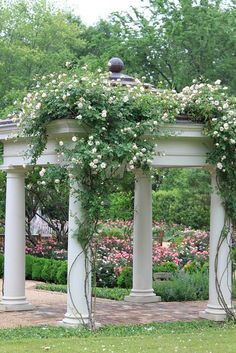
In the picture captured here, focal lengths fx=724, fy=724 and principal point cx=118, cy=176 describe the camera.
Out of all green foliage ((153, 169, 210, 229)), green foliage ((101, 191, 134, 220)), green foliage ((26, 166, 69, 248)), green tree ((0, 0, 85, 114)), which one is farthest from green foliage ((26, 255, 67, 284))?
green tree ((0, 0, 85, 114))

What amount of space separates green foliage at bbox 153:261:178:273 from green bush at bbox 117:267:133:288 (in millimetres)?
757

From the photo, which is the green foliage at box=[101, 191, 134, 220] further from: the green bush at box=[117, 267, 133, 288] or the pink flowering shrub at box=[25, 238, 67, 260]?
the green bush at box=[117, 267, 133, 288]

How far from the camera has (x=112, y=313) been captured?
41.8 ft

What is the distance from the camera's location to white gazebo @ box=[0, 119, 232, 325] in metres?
10.8

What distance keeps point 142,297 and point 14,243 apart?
2.89 metres

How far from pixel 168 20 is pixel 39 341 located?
2538 cm

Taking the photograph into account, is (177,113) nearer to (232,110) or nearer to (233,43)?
(232,110)

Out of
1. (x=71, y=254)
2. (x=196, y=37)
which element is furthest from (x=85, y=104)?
(x=196, y=37)

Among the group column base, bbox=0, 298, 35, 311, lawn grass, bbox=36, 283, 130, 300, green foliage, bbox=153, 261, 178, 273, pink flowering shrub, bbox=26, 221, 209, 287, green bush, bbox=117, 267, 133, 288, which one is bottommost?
column base, bbox=0, 298, 35, 311

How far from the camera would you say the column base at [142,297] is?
14302 mm

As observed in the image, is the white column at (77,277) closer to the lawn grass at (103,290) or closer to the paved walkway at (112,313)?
the paved walkway at (112,313)

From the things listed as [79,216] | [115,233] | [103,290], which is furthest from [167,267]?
[79,216]

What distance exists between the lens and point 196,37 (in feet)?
103

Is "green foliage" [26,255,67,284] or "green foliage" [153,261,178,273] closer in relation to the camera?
"green foliage" [153,261,178,273]
